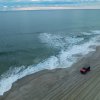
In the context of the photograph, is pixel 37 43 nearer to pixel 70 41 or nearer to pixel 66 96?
pixel 70 41

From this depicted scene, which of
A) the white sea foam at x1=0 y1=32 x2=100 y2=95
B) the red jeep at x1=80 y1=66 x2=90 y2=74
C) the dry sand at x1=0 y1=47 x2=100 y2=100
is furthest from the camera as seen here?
the red jeep at x1=80 y1=66 x2=90 y2=74

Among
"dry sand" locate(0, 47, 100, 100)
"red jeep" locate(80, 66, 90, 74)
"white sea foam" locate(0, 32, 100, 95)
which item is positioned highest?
"red jeep" locate(80, 66, 90, 74)

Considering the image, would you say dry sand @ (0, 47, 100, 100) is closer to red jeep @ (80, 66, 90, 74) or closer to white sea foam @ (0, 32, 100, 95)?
red jeep @ (80, 66, 90, 74)

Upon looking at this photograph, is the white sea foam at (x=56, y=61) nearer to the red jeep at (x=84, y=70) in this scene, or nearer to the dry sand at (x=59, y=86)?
the dry sand at (x=59, y=86)

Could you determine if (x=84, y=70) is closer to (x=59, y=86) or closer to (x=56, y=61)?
(x=59, y=86)

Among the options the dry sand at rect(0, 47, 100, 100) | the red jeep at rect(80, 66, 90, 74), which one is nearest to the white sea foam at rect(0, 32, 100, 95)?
the dry sand at rect(0, 47, 100, 100)

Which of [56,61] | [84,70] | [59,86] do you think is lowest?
[56,61]

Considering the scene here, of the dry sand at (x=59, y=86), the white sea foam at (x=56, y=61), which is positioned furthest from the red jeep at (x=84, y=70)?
the white sea foam at (x=56, y=61)

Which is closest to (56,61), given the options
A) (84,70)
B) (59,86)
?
(84,70)
